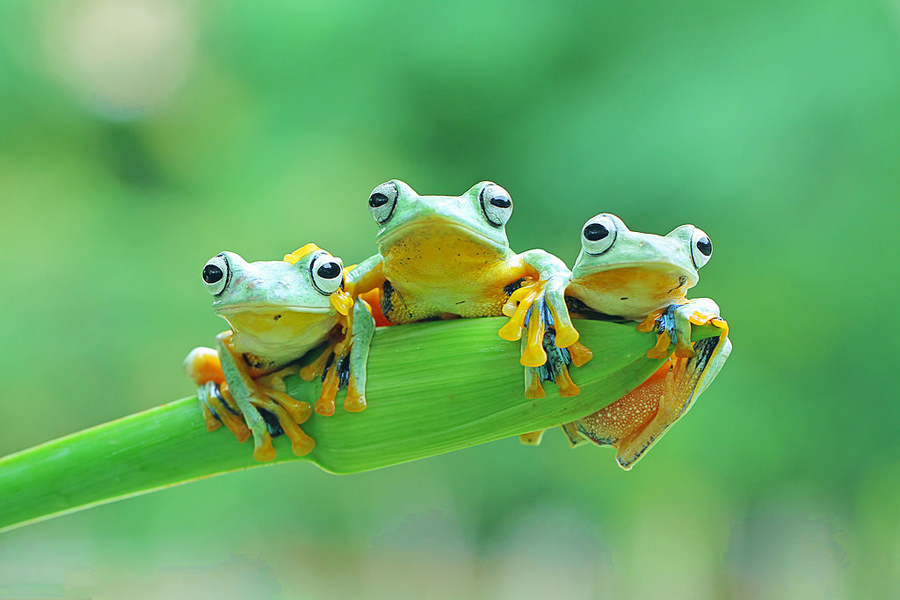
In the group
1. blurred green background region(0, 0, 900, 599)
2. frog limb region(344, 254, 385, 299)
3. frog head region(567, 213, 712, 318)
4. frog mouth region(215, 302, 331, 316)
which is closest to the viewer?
frog head region(567, 213, 712, 318)

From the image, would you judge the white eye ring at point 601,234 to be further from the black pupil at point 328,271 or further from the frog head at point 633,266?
the black pupil at point 328,271

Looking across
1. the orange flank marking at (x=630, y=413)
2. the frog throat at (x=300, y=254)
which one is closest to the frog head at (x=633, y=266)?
the orange flank marking at (x=630, y=413)

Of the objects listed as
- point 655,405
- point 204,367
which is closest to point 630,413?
point 655,405

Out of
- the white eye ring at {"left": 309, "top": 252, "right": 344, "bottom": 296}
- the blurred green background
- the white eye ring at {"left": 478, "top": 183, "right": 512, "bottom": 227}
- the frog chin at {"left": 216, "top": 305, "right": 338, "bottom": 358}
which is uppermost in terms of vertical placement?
the white eye ring at {"left": 478, "top": 183, "right": 512, "bottom": 227}

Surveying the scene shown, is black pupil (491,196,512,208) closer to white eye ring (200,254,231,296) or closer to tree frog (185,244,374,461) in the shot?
tree frog (185,244,374,461)

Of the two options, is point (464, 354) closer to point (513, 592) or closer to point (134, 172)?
point (513, 592)

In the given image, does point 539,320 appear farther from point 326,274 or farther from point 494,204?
point 326,274

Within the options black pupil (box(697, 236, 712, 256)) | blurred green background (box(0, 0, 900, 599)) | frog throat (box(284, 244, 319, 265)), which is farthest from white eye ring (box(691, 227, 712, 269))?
blurred green background (box(0, 0, 900, 599))
